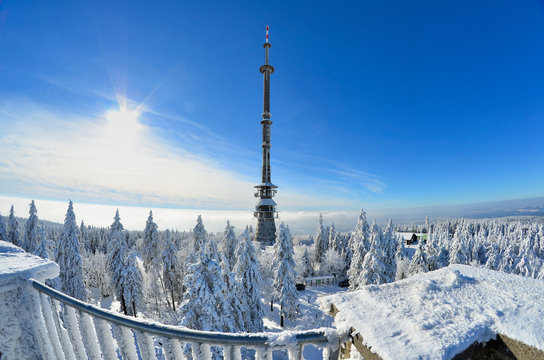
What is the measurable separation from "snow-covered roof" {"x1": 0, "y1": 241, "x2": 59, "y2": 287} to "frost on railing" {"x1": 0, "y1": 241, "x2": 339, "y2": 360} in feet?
0.05

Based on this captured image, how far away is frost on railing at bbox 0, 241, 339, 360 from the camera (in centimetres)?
223

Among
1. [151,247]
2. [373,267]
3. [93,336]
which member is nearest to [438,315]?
[93,336]

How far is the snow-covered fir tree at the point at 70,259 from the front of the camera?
23172mm

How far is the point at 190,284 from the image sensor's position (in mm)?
13836

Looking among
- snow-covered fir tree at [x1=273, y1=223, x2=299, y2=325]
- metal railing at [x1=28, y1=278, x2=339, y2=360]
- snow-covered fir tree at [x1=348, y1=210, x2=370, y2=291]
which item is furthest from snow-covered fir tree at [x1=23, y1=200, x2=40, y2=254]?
snow-covered fir tree at [x1=348, y1=210, x2=370, y2=291]

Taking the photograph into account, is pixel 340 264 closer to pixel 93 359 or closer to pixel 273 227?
pixel 273 227

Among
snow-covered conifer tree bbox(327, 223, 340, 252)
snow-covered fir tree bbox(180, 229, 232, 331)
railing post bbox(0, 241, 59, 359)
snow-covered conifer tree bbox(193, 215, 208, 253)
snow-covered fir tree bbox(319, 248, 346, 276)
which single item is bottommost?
snow-covered fir tree bbox(319, 248, 346, 276)

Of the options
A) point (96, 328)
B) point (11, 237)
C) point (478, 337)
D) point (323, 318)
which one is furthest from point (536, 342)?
point (11, 237)

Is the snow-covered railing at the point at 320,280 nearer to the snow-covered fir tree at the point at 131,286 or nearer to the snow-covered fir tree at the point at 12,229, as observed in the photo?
the snow-covered fir tree at the point at 131,286

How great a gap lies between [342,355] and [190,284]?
13.5 m

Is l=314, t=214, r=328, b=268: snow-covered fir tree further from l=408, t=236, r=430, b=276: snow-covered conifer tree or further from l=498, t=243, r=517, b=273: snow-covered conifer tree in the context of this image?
l=498, t=243, r=517, b=273: snow-covered conifer tree

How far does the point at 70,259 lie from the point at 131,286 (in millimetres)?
6714

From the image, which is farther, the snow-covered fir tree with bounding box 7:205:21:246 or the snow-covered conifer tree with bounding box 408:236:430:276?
the snow-covered fir tree with bounding box 7:205:21:246

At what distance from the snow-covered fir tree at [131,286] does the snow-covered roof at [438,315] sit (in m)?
27.9
